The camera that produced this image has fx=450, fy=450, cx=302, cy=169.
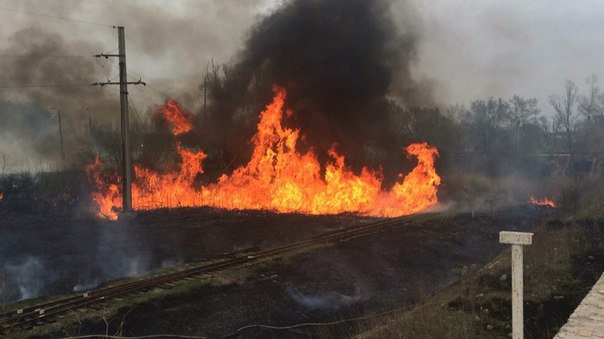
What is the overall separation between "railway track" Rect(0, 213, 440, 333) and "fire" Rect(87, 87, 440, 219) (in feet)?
20.7

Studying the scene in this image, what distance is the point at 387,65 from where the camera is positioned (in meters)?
29.6

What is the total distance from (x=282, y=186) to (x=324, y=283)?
43.4ft

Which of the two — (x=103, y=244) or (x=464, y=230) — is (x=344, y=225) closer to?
(x=464, y=230)

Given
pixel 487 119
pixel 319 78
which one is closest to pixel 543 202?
pixel 319 78

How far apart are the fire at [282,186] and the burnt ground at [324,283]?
460 centimetres

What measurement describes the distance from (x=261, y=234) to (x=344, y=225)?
4.29m

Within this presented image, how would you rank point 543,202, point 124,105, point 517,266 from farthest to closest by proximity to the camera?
point 543,202, point 124,105, point 517,266

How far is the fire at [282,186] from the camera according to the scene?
26438mm

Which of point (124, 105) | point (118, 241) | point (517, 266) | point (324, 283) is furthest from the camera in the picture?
point (124, 105)

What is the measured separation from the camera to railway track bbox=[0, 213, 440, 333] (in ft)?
32.1

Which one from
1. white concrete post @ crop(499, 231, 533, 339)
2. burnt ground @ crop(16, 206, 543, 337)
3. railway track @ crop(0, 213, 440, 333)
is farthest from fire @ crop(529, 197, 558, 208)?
white concrete post @ crop(499, 231, 533, 339)

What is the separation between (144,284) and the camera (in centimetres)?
1220

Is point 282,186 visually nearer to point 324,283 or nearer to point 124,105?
point 124,105

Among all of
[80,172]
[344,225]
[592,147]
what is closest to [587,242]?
[344,225]
